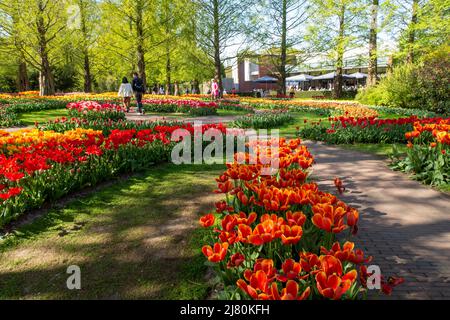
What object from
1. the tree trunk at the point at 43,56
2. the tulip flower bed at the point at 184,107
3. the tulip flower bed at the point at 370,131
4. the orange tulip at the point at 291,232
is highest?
the tree trunk at the point at 43,56

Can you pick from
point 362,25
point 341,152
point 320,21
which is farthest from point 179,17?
point 341,152

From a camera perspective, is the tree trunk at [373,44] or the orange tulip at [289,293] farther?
the tree trunk at [373,44]

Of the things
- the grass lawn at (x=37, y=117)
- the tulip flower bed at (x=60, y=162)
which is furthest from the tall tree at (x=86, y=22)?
the tulip flower bed at (x=60, y=162)

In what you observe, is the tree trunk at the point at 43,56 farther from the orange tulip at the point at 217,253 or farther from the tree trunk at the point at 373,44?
the orange tulip at the point at 217,253

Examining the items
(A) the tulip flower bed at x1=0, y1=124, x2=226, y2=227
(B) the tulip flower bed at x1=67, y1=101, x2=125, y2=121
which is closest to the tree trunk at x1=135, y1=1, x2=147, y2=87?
(B) the tulip flower bed at x1=67, y1=101, x2=125, y2=121

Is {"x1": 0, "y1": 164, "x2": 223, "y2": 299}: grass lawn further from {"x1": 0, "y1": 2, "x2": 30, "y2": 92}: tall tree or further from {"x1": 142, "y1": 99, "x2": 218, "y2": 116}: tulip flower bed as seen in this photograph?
{"x1": 0, "y1": 2, "x2": 30, "y2": 92}: tall tree

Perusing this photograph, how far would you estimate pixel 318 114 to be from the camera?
660 inches

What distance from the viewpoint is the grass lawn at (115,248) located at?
2.67 meters

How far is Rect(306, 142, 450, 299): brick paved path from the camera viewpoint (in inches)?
111

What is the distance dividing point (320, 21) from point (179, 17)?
1215 centimetres

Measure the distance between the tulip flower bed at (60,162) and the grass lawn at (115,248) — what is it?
0.25m

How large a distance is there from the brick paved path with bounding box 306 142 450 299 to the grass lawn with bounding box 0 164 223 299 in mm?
1692
